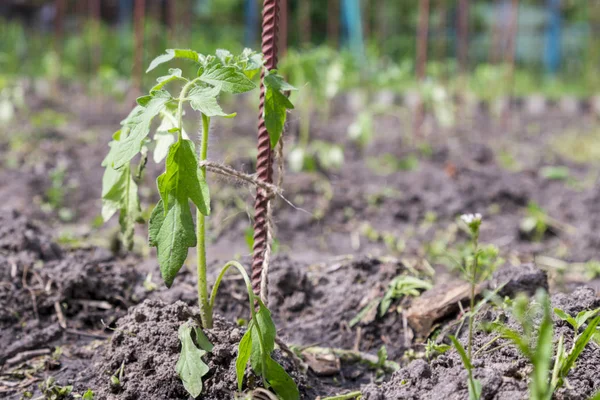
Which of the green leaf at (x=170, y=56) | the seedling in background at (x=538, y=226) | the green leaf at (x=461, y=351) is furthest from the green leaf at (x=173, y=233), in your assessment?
the seedling in background at (x=538, y=226)

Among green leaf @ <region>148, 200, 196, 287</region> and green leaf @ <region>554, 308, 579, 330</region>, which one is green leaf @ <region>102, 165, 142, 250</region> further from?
green leaf @ <region>554, 308, 579, 330</region>

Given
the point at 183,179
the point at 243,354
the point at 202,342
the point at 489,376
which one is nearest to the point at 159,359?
the point at 202,342

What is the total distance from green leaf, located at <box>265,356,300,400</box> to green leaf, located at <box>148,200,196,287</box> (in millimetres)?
309

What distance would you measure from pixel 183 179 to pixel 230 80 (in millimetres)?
254

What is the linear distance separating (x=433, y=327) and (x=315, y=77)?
3.79m

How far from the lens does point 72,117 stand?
6.98m

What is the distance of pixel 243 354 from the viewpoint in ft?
5.05

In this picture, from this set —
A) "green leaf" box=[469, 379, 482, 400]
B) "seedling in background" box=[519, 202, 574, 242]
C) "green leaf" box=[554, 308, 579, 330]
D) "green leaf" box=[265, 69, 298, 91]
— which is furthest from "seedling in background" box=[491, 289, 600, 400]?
"seedling in background" box=[519, 202, 574, 242]

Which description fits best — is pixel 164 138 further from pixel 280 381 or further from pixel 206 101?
pixel 280 381

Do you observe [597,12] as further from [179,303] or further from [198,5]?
[179,303]

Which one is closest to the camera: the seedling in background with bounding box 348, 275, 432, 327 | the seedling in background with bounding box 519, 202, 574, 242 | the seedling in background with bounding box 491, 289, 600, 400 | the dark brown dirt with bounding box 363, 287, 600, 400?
the seedling in background with bounding box 491, 289, 600, 400

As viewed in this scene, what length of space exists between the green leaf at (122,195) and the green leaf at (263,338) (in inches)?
21.9

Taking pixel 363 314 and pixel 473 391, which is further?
pixel 363 314

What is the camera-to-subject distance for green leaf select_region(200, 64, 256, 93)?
1555mm
